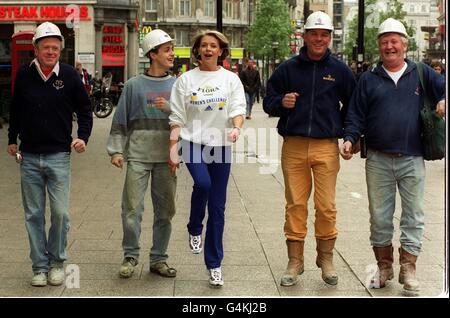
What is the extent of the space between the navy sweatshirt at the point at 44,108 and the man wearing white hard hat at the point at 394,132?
1997 mm

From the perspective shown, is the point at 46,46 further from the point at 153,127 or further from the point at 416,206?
the point at 416,206

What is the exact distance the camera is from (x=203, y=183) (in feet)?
19.8

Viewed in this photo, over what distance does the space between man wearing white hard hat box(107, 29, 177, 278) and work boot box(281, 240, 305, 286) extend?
0.86 meters

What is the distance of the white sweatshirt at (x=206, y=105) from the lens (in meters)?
5.96

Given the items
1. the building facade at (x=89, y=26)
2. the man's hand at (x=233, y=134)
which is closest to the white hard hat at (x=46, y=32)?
the man's hand at (x=233, y=134)

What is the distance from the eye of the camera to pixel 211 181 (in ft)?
20.1

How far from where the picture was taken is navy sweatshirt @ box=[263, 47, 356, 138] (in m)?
6.06

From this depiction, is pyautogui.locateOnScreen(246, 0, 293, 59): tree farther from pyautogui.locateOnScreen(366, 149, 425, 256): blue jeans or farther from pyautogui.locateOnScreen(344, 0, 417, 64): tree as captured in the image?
pyautogui.locateOnScreen(366, 149, 425, 256): blue jeans

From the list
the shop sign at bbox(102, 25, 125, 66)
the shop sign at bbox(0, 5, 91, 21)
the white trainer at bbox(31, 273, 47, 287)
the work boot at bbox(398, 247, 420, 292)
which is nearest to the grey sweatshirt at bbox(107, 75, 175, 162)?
the white trainer at bbox(31, 273, 47, 287)

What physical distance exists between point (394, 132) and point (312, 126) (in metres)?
0.57

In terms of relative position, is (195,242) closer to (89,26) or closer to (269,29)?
(89,26)

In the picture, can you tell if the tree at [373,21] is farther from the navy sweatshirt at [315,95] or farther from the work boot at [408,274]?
the work boot at [408,274]
